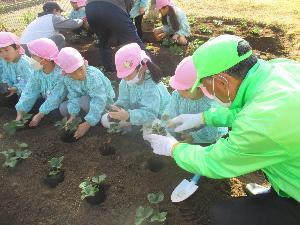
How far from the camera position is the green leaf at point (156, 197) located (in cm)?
332

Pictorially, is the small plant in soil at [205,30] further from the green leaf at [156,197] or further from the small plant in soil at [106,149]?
the green leaf at [156,197]

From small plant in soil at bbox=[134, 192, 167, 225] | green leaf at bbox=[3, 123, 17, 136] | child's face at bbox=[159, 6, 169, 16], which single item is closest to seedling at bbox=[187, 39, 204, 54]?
child's face at bbox=[159, 6, 169, 16]

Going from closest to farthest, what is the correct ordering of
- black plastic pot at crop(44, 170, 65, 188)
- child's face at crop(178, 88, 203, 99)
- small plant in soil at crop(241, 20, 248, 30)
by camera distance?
1. child's face at crop(178, 88, 203, 99)
2. black plastic pot at crop(44, 170, 65, 188)
3. small plant in soil at crop(241, 20, 248, 30)

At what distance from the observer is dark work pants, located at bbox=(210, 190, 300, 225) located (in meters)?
2.71

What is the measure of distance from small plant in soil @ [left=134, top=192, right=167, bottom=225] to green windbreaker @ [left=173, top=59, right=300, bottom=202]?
2.35ft

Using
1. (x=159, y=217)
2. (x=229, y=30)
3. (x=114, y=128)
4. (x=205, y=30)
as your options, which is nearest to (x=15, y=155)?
(x=114, y=128)

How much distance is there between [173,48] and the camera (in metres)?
6.23

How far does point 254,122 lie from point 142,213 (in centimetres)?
146

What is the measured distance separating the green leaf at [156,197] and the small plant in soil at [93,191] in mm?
507

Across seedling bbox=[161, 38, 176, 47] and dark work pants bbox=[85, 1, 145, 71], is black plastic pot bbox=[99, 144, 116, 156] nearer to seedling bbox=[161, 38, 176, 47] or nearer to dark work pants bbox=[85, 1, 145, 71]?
dark work pants bbox=[85, 1, 145, 71]

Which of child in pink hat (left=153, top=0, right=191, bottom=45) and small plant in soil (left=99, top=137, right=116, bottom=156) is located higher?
child in pink hat (left=153, top=0, right=191, bottom=45)

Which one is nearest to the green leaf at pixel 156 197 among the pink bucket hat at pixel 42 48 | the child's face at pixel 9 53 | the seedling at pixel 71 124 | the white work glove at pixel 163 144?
the white work glove at pixel 163 144

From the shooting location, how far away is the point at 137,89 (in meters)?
4.10

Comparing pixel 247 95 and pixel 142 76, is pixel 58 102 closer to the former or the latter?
pixel 142 76
